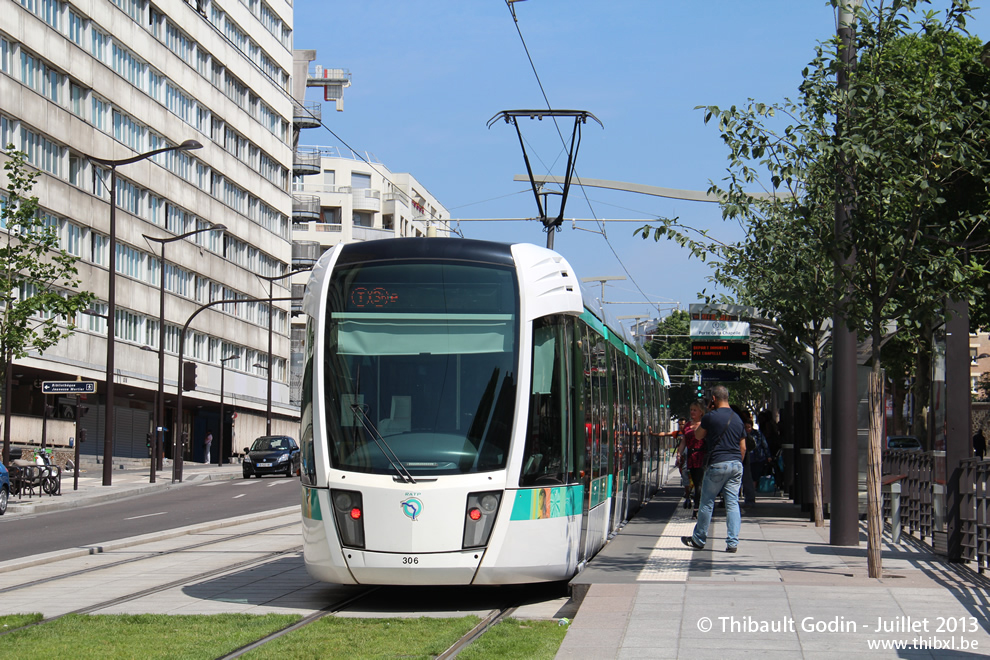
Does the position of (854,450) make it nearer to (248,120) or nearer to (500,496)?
(500,496)

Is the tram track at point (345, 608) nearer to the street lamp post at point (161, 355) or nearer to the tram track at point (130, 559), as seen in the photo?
the tram track at point (130, 559)

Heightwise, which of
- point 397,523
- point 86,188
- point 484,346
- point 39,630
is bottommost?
point 39,630

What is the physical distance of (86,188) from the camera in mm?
51812

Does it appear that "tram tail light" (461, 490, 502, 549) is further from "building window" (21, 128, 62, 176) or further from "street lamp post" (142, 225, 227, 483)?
"building window" (21, 128, 62, 176)

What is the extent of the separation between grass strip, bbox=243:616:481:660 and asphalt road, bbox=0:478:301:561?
29.0 feet

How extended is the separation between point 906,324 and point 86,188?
4514 cm

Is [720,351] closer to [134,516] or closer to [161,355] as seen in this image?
[134,516]

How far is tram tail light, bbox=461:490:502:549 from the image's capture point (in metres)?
10.3

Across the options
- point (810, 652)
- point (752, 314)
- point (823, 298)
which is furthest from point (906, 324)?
point (752, 314)

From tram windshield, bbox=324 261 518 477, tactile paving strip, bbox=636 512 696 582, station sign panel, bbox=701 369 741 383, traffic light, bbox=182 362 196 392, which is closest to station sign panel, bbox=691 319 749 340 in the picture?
tactile paving strip, bbox=636 512 696 582

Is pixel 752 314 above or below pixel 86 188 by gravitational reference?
below

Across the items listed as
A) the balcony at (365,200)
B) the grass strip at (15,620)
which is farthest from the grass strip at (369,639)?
the balcony at (365,200)

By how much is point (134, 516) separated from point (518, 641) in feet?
60.7

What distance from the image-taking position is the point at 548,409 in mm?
10984
